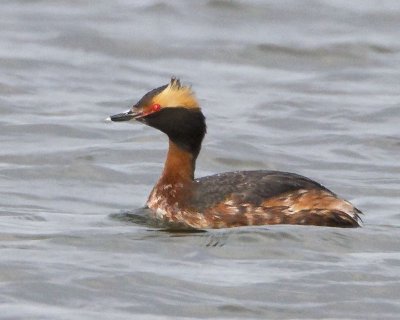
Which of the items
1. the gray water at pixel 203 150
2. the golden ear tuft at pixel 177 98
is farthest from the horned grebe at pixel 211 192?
the gray water at pixel 203 150

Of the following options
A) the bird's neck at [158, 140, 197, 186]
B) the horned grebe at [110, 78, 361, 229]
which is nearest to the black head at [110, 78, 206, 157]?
the horned grebe at [110, 78, 361, 229]

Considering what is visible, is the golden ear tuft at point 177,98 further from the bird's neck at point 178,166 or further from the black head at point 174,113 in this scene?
the bird's neck at point 178,166

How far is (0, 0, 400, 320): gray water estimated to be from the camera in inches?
407

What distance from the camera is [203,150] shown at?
52.4 ft

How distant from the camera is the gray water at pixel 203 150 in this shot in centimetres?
1034

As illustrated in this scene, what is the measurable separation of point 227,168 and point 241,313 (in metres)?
5.61

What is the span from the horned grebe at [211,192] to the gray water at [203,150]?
199mm

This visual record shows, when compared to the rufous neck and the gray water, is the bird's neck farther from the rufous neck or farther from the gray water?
the gray water

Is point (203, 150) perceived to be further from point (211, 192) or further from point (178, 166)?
point (211, 192)

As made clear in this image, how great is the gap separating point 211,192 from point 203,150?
366cm

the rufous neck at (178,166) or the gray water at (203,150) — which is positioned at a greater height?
the rufous neck at (178,166)

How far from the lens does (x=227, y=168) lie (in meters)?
15.5

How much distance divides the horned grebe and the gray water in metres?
0.20

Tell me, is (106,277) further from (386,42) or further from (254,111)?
(386,42)
